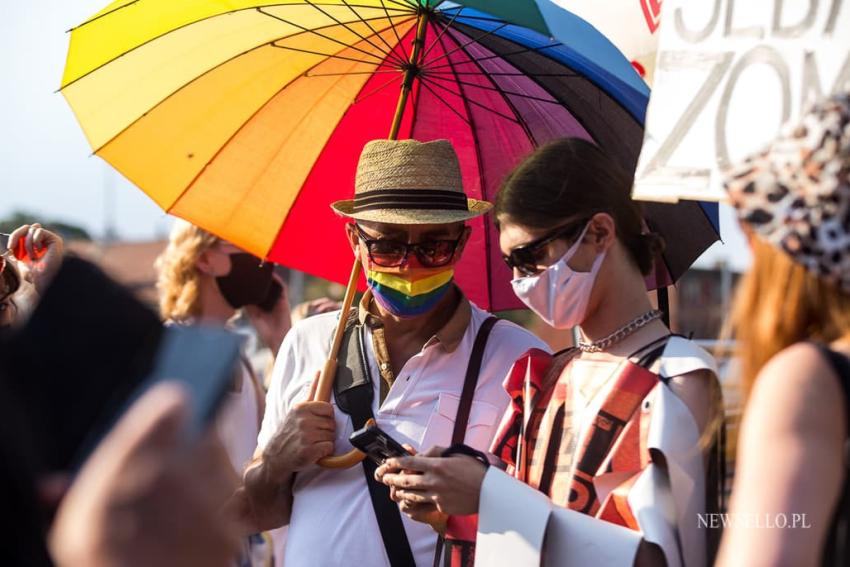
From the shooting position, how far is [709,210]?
12.3ft

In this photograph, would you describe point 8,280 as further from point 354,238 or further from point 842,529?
point 842,529

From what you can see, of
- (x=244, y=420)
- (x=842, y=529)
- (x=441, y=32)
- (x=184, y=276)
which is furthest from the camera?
(x=184, y=276)

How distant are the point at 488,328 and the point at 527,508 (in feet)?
3.18

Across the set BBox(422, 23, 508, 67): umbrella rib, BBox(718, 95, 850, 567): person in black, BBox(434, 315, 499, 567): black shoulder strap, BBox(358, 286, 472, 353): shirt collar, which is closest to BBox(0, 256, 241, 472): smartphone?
BBox(718, 95, 850, 567): person in black

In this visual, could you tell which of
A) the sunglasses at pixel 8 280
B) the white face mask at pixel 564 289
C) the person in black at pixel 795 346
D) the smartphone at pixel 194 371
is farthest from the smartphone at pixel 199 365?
the sunglasses at pixel 8 280

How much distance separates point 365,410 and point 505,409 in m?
0.45

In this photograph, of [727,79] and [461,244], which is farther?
[461,244]

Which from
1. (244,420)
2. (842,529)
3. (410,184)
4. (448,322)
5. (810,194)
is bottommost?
(244,420)

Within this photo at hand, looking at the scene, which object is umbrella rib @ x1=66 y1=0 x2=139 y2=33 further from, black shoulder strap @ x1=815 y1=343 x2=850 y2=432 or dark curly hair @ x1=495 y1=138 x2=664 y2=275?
black shoulder strap @ x1=815 y1=343 x2=850 y2=432

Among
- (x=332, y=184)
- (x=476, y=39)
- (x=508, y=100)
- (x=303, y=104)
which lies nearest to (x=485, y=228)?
(x=508, y=100)

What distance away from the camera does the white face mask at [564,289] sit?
2.89m

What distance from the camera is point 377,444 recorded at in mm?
3061

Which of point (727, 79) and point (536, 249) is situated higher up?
point (727, 79)

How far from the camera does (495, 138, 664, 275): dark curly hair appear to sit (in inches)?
115
